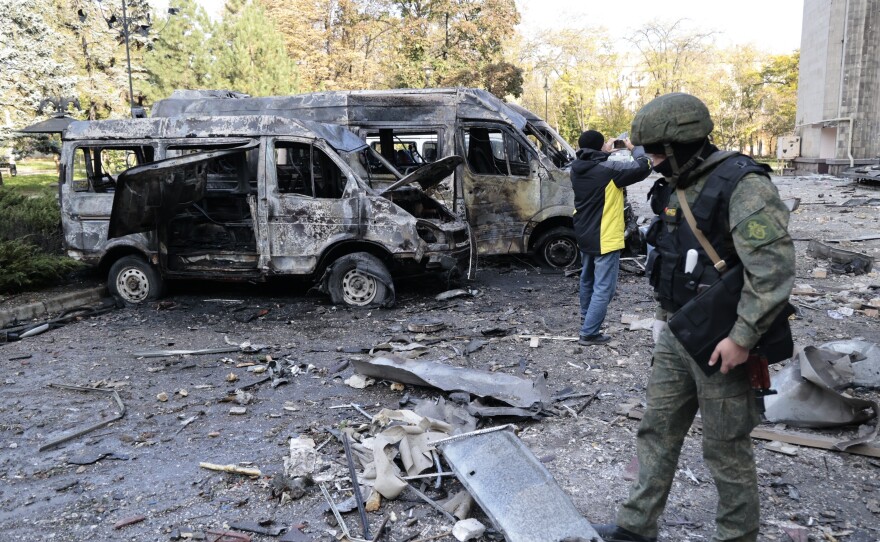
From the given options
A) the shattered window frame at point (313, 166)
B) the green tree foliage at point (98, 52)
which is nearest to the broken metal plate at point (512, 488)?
the shattered window frame at point (313, 166)

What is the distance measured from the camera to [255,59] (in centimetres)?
2692

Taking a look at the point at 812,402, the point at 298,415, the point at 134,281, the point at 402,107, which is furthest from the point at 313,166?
the point at 812,402

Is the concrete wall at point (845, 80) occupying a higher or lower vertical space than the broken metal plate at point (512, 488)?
higher

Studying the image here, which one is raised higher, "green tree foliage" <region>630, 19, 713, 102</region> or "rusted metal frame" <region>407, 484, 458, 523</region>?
"green tree foliage" <region>630, 19, 713, 102</region>

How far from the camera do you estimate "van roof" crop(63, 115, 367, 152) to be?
25.3 feet

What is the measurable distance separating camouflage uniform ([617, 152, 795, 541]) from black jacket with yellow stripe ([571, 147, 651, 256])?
2.93 m

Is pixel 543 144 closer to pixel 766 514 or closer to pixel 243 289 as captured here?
pixel 243 289

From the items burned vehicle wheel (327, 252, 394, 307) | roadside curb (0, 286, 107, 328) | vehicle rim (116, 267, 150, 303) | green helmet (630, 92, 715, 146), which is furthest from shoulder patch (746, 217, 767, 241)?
roadside curb (0, 286, 107, 328)

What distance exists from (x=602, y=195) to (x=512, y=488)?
128 inches

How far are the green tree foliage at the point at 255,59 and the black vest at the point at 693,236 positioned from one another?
2564 cm

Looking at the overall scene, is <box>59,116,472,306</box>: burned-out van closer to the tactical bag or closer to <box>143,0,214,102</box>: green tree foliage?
the tactical bag

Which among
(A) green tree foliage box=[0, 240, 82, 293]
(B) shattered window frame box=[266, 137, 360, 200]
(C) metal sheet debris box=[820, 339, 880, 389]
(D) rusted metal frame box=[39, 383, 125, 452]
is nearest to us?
(D) rusted metal frame box=[39, 383, 125, 452]

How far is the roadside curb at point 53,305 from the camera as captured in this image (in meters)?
7.60

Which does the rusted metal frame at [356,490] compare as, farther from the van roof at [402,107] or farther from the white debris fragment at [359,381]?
the van roof at [402,107]
